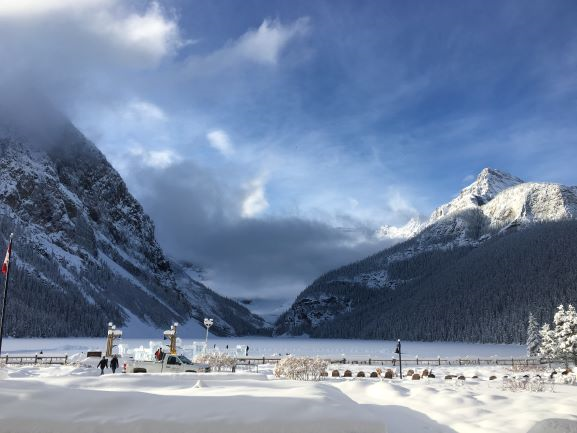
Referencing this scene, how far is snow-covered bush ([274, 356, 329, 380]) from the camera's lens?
124 ft

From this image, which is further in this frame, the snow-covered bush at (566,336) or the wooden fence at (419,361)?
the wooden fence at (419,361)

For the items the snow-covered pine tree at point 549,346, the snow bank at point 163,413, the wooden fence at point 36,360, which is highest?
the snow-covered pine tree at point 549,346

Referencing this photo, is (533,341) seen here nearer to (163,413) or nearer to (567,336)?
(567,336)

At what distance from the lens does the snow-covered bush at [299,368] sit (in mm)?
37656

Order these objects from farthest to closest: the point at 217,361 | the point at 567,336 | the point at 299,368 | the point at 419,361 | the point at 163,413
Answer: the point at 419,361, the point at 567,336, the point at 217,361, the point at 299,368, the point at 163,413

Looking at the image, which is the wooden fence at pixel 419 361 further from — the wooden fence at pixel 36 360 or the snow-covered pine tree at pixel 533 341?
the wooden fence at pixel 36 360

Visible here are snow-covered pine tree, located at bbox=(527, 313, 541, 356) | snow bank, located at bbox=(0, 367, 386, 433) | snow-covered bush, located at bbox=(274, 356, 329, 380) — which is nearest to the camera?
snow bank, located at bbox=(0, 367, 386, 433)

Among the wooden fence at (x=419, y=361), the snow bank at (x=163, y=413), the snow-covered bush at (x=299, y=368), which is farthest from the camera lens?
the wooden fence at (x=419, y=361)

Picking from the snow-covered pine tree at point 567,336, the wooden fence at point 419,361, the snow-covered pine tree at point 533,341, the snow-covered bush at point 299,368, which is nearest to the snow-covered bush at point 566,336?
the snow-covered pine tree at point 567,336

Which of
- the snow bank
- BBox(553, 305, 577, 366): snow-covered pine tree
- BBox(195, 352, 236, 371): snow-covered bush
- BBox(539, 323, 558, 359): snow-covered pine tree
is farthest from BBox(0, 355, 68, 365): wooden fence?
BBox(539, 323, 558, 359): snow-covered pine tree

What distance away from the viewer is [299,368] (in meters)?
38.2

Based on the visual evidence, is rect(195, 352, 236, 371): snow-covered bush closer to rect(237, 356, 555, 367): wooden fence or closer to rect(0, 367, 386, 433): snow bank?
rect(237, 356, 555, 367): wooden fence

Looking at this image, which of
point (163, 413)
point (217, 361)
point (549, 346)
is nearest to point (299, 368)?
point (217, 361)

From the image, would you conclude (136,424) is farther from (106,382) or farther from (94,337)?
(94,337)
